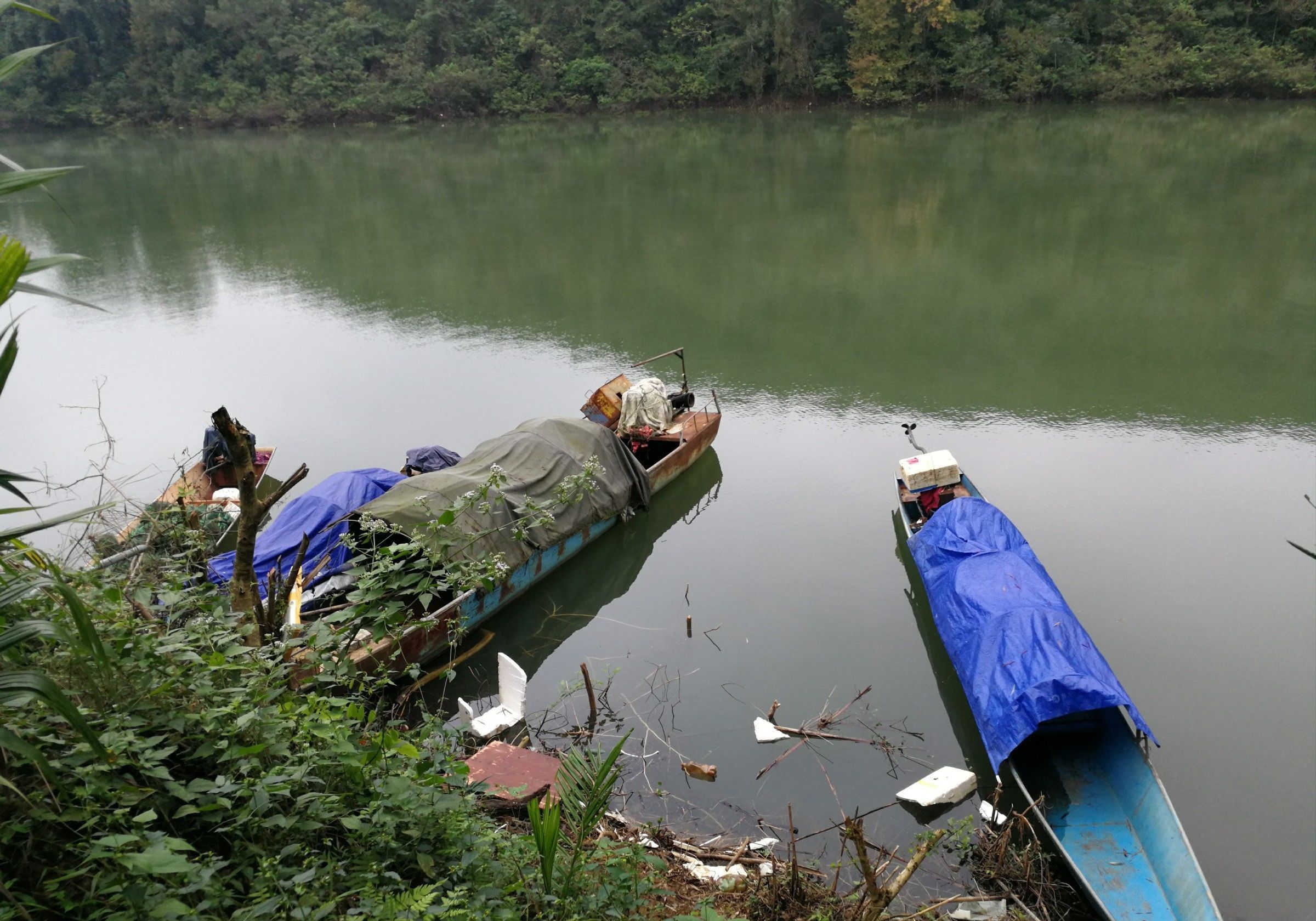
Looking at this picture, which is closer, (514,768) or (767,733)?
(514,768)

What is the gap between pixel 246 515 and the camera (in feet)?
11.2

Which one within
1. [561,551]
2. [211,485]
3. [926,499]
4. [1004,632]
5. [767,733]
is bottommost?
[767,733]

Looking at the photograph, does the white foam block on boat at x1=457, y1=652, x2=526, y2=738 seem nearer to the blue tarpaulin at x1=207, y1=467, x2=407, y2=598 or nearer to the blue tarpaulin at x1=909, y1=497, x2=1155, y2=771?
the blue tarpaulin at x1=207, y1=467, x2=407, y2=598

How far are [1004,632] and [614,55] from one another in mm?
39262

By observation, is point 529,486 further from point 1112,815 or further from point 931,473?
point 1112,815

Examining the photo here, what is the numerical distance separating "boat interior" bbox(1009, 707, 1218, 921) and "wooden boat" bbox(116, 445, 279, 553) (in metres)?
6.97

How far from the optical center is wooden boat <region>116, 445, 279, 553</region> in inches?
340

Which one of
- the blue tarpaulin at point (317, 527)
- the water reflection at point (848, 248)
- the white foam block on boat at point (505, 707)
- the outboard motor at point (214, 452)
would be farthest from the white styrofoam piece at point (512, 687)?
the water reflection at point (848, 248)

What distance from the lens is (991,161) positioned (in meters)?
25.3

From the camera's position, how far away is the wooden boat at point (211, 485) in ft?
28.3

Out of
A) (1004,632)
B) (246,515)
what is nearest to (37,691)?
(246,515)

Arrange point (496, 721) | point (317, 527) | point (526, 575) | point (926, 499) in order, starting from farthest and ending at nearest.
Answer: point (926, 499)
point (526, 575)
point (317, 527)
point (496, 721)

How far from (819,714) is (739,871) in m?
2.10

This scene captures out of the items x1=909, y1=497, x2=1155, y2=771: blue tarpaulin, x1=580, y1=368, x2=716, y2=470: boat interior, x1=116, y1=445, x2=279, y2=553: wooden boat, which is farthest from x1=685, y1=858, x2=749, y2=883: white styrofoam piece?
x1=580, y1=368, x2=716, y2=470: boat interior
